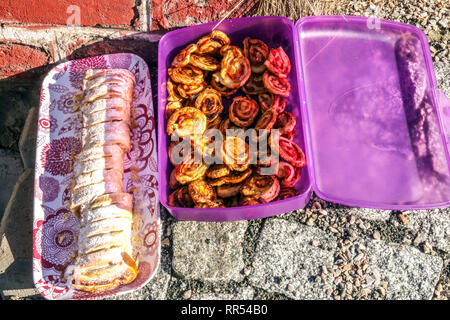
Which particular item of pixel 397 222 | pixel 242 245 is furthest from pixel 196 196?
pixel 397 222

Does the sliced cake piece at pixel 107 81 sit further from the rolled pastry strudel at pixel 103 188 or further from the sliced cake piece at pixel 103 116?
the sliced cake piece at pixel 103 116

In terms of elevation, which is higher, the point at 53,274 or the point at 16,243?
the point at 16,243

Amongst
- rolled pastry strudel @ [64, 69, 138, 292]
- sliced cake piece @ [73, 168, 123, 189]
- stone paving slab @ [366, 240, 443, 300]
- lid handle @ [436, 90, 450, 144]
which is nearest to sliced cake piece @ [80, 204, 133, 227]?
rolled pastry strudel @ [64, 69, 138, 292]

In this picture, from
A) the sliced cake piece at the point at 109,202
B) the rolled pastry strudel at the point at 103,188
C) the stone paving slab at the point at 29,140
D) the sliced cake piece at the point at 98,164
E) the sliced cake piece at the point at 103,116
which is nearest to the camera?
the rolled pastry strudel at the point at 103,188

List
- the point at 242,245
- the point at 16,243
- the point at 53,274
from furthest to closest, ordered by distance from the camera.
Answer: the point at 16,243 < the point at 242,245 < the point at 53,274

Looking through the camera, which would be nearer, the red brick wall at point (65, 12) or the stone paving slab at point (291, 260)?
the stone paving slab at point (291, 260)

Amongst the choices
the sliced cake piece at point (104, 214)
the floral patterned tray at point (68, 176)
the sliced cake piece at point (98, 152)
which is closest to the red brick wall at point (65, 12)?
the floral patterned tray at point (68, 176)

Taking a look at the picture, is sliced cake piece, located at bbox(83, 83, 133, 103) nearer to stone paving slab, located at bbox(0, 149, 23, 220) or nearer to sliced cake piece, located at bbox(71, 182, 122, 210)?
sliced cake piece, located at bbox(71, 182, 122, 210)

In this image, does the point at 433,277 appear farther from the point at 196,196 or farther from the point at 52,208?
the point at 52,208
